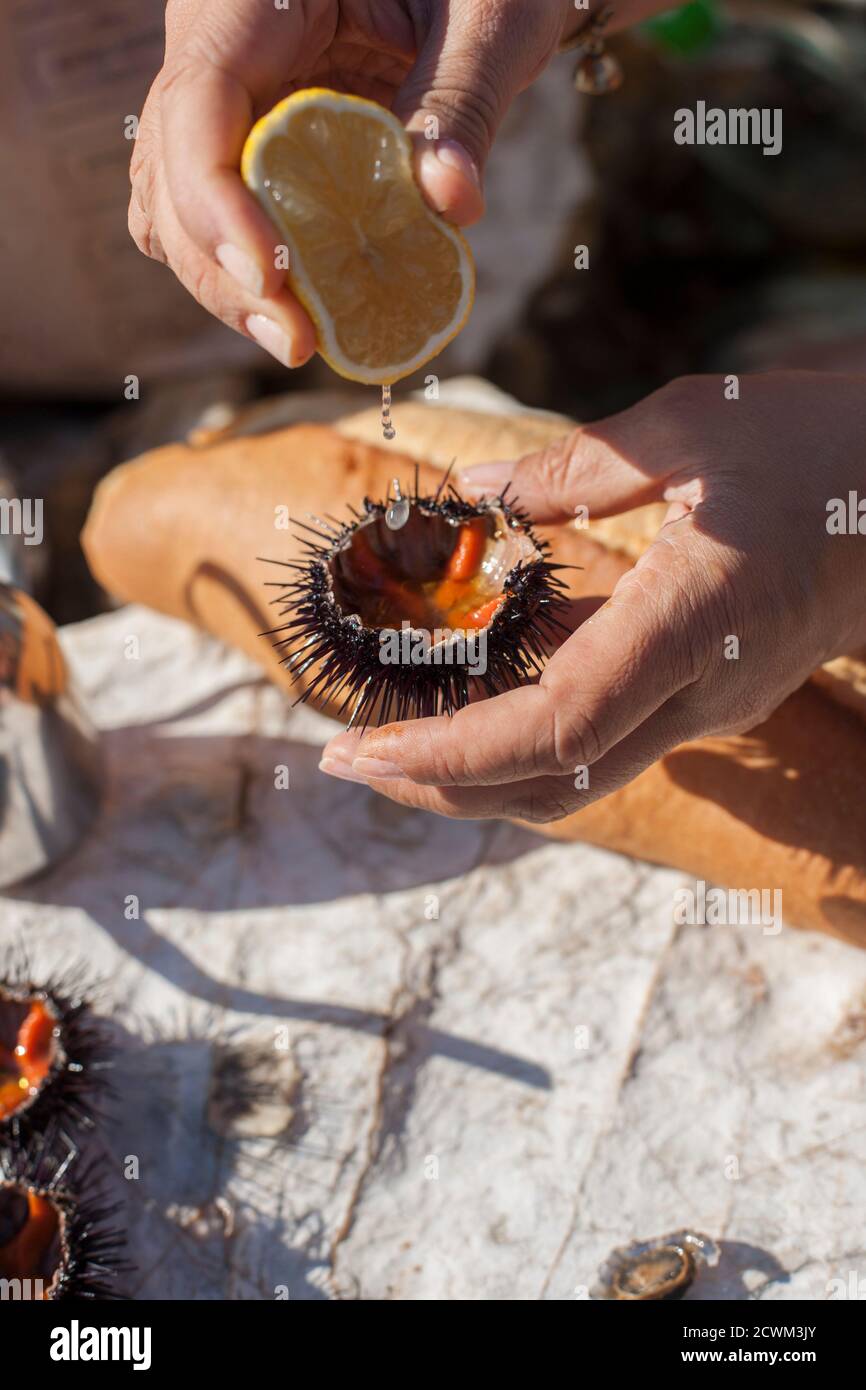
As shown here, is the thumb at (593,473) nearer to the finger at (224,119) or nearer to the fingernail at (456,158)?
the fingernail at (456,158)

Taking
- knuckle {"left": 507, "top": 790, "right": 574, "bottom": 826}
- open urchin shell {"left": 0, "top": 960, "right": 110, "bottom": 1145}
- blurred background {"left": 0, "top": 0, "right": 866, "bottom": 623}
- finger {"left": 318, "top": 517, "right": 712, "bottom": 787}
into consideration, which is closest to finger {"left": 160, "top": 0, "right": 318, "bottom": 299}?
finger {"left": 318, "top": 517, "right": 712, "bottom": 787}

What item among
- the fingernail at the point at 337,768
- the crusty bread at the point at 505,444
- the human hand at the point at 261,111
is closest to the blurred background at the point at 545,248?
the crusty bread at the point at 505,444

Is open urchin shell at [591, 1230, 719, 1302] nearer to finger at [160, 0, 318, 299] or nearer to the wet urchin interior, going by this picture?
the wet urchin interior

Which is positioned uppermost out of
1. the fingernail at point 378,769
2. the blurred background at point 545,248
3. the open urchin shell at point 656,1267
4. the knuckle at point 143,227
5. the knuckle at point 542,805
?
the blurred background at point 545,248

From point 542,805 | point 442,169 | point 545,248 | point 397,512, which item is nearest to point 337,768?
point 542,805

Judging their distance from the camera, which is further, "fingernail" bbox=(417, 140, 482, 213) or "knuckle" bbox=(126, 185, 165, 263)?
"knuckle" bbox=(126, 185, 165, 263)

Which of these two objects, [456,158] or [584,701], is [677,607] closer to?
[584,701]
